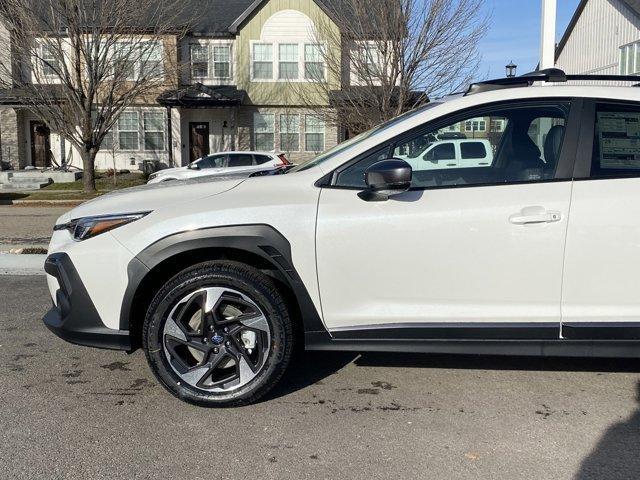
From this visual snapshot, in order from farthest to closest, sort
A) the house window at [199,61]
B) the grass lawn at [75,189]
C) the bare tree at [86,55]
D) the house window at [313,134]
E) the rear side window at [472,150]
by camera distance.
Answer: the house window at [313,134] → the house window at [199,61] → the grass lawn at [75,189] → the bare tree at [86,55] → the rear side window at [472,150]

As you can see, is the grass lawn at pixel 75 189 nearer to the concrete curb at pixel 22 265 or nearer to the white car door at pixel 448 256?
the concrete curb at pixel 22 265

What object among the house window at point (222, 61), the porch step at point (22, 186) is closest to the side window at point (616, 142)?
the porch step at point (22, 186)

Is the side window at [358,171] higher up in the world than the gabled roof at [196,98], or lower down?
lower down

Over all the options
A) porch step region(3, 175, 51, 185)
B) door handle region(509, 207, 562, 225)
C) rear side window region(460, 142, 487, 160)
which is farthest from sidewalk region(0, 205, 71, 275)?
door handle region(509, 207, 562, 225)

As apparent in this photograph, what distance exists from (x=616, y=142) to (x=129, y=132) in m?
26.5

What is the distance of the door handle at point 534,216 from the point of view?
3.32m

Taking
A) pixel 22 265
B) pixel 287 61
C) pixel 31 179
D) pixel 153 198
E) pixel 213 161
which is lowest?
pixel 22 265

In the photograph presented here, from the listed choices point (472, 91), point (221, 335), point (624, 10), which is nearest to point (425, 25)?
point (624, 10)

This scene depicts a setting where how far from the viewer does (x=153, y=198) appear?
144 inches

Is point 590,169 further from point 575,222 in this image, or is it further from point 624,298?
point 624,298

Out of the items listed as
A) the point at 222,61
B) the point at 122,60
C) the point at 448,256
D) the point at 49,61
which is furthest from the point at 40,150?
the point at 448,256

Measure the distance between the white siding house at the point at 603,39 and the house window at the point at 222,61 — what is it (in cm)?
1582

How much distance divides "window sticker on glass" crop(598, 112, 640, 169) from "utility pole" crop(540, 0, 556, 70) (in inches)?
211

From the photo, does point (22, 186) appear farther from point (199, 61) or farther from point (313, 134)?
point (313, 134)
